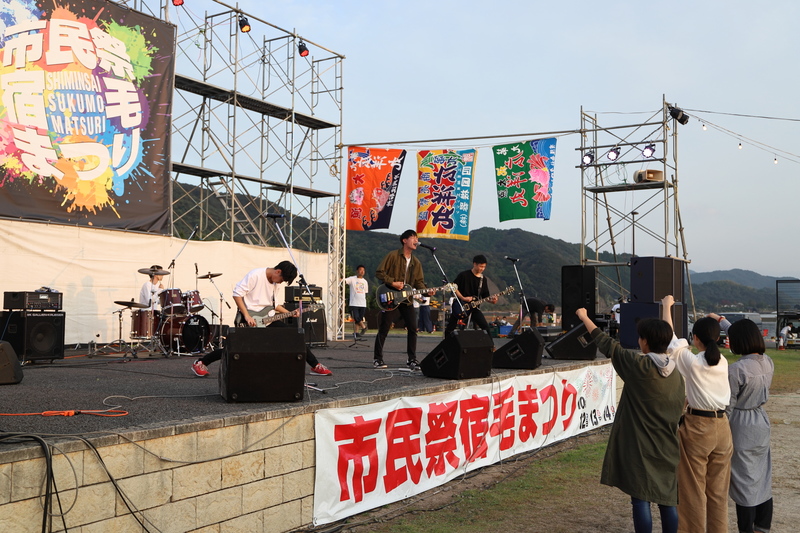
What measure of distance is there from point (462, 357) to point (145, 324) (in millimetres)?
6506

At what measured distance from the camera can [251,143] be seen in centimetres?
1695

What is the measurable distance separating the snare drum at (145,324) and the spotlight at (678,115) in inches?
489

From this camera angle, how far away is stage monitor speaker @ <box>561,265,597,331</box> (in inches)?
523

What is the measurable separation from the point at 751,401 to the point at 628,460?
100 cm

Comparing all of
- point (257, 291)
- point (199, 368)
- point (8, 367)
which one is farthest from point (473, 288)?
point (8, 367)

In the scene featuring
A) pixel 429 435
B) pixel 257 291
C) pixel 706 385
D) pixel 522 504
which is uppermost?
Result: pixel 257 291

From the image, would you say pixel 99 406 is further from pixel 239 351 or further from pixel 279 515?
pixel 279 515

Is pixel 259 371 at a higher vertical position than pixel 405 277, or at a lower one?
lower

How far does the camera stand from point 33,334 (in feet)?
31.9

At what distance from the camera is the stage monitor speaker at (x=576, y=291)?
1328 cm

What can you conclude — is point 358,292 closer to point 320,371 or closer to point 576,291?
point 576,291

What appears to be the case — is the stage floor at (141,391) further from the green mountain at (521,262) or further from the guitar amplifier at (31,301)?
the green mountain at (521,262)

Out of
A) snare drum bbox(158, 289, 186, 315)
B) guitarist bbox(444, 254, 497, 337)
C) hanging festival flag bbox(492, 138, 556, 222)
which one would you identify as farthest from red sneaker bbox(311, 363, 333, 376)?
hanging festival flag bbox(492, 138, 556, 222)

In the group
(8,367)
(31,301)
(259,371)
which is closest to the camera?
(259,371)
